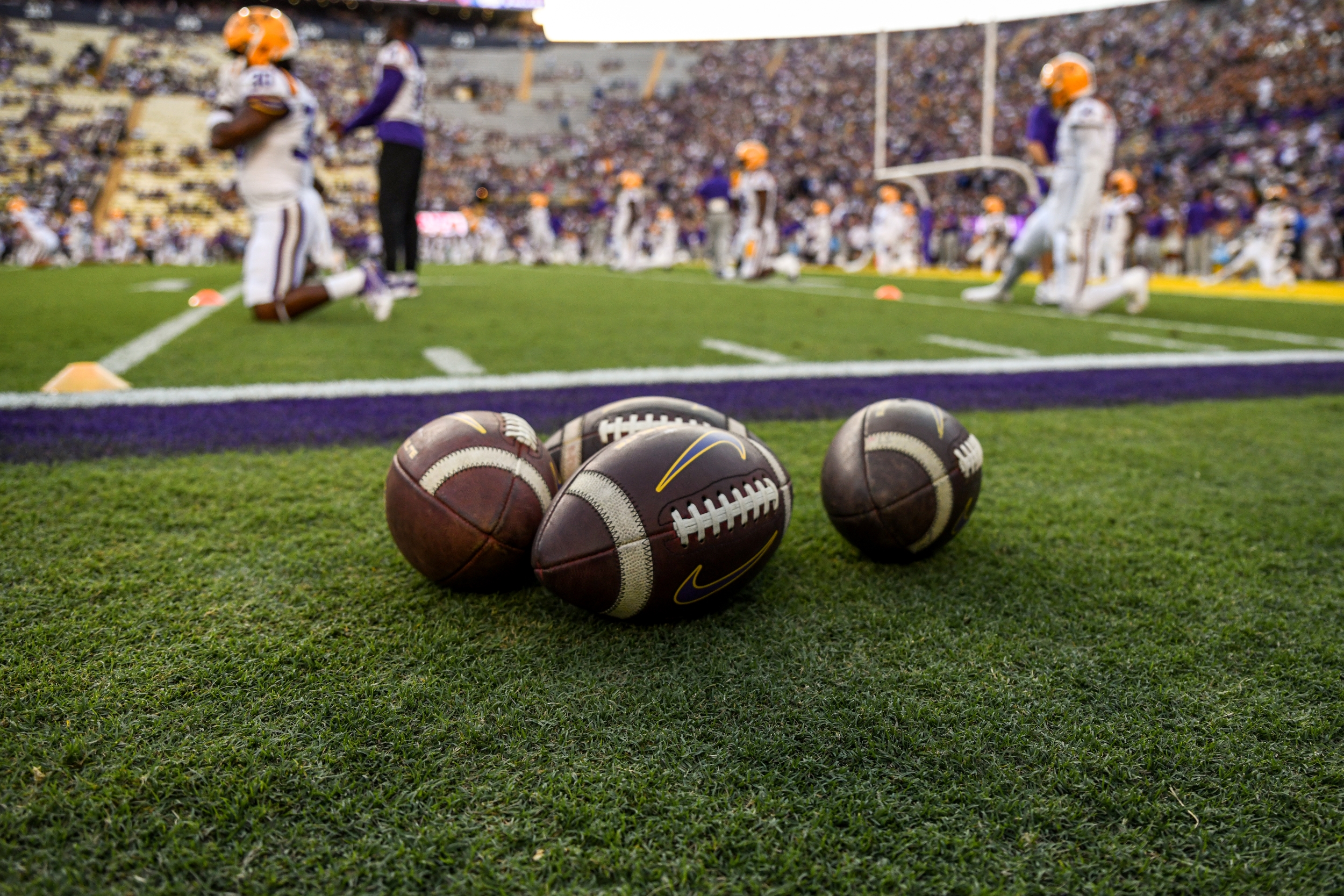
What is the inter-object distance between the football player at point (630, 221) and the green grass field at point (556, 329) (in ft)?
20.7

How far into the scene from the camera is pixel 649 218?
3134 cm

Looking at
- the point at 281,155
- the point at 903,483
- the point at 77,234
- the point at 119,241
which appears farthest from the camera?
the point at 119,241

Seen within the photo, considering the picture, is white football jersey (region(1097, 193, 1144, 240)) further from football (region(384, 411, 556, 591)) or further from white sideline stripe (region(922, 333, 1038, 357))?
football (region(384, 411, 556, 591))

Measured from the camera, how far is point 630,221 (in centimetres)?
1755

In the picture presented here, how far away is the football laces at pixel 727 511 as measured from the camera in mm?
1627

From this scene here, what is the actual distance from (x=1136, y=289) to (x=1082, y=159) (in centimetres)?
140

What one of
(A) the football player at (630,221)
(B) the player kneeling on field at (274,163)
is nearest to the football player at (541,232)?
(A) the football player at (630,221)

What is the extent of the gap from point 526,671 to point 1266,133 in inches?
1032

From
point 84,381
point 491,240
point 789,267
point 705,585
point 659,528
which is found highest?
point 491,240

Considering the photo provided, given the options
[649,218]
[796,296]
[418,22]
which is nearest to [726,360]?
[796,296]

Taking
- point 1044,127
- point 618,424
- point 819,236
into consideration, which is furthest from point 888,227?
point 618,424

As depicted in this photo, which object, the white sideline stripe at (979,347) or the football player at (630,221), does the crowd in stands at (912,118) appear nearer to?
the football player at (630,221)

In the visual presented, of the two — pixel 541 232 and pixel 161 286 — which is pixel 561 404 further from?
pixel 541 232

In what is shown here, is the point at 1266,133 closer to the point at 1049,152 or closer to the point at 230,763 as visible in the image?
the point at 1049,152
